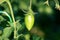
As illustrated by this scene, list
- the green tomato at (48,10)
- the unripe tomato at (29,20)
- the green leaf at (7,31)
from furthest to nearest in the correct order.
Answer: the green tomato at (48,10) < the green leaf at (7,31) < the unripe tomato at (29,20)

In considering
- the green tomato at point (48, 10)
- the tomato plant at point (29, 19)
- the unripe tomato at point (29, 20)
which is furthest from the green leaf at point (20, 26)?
the green tomato at point (48, 10)

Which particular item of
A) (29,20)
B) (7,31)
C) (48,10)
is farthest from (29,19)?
(48,10)

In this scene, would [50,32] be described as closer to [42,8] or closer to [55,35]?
[55,35]

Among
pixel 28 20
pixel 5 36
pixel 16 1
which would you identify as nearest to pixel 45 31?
pixel 16 1

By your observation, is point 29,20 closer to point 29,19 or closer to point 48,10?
point 29,19

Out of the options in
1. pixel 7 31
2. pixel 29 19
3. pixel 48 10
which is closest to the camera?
pixel 29 19

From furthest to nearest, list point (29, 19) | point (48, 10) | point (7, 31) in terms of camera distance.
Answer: point (48, 10), point (7, 31), point (29, 19)

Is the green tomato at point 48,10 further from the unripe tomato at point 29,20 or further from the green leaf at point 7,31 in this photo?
the unripe tomato at point 29,20

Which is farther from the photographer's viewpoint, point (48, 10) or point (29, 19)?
point (48, 10)

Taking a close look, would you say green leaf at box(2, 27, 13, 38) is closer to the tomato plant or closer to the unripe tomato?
the tomato plant

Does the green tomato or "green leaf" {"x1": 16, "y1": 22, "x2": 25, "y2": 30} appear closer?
"green leaf" {"x1": 16, "y1": 22, "x2": 25, "y2": 30}

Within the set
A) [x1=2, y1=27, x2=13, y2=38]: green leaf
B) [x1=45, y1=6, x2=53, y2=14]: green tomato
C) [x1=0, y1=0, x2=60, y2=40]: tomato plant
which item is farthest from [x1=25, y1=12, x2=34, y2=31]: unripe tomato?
[x1=45, y1=6, x2=53, y2=14]: green tomato
